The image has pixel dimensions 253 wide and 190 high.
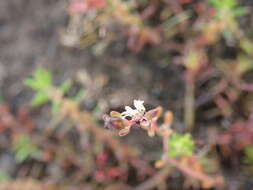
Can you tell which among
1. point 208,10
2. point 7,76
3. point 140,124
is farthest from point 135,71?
point 140,124

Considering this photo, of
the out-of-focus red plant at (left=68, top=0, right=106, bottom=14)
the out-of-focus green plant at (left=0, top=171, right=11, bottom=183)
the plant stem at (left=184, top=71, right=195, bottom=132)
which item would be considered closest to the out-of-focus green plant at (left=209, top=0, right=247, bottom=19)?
the plant stem at (left=184, top=71, right=195, bottom=132)

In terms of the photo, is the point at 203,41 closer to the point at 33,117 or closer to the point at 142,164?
the point at 142,164

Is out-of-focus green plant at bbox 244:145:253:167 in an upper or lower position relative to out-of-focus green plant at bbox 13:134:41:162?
lower

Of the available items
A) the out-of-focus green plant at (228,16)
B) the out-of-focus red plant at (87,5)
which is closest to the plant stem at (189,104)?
the out-of-focus green plant at (228,16)

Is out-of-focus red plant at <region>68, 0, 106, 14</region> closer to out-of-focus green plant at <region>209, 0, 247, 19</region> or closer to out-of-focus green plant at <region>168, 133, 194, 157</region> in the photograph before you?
out-of-focus green plant at <region>209, 0, 247, 19</region>

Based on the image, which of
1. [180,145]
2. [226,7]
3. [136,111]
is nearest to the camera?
[136,111]

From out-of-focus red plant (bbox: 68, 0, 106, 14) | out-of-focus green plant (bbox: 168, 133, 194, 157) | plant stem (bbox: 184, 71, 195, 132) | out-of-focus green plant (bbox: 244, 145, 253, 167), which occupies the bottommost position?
out-of-focus green plant (bbox: 168, 133, 194, 157)

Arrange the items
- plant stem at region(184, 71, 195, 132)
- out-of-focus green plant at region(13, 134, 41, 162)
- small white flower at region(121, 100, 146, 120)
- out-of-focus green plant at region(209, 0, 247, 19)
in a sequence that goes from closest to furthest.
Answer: small white flower at region(121, 100, 146, 120), out-of-focus green plant at region(209, 0, 247, 19), plant stem at region(184, 71, 195, 132), out-of-focus green plant at region(13, 134, 41, 162)

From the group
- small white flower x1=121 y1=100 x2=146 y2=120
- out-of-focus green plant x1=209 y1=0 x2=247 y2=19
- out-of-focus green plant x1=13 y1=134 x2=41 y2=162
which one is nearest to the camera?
small white flower x1=121 y1=100 x2=146 y2=120

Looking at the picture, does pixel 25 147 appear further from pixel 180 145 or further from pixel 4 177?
pixel 180 145

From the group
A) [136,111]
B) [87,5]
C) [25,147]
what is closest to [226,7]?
[87,5]
